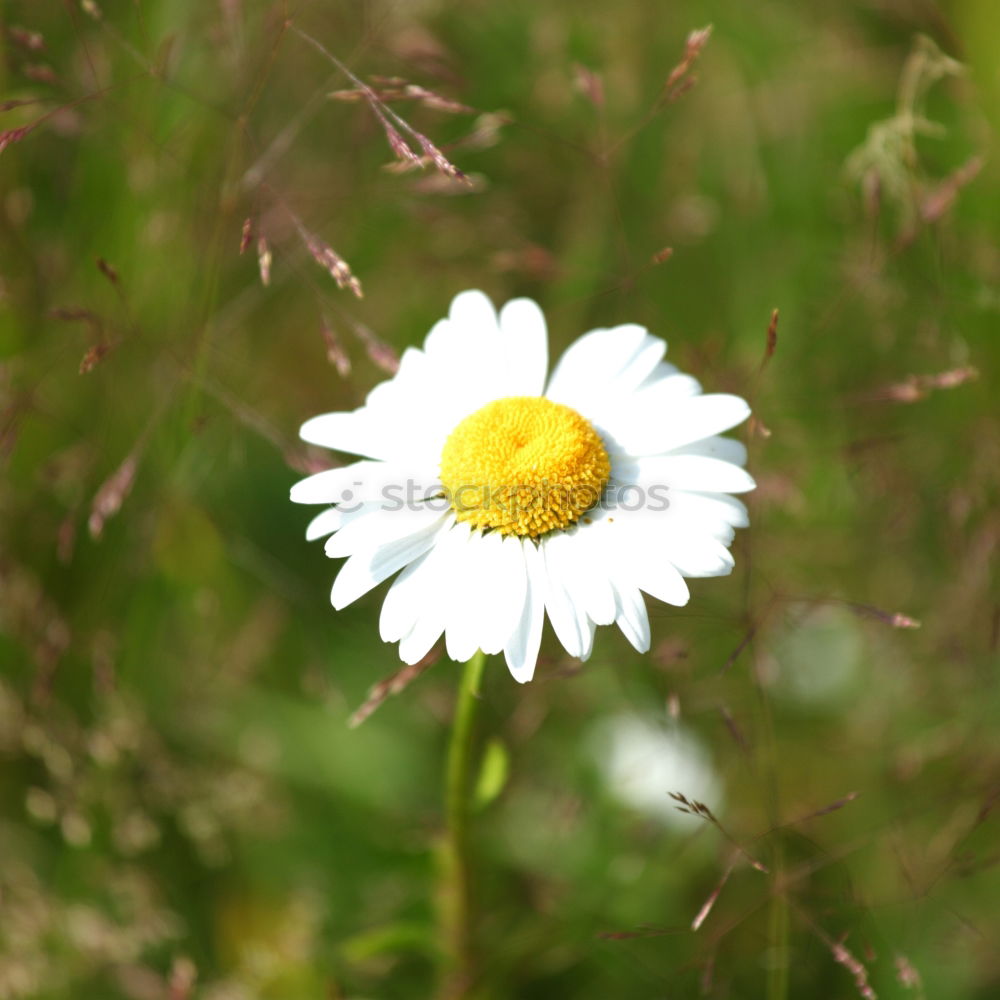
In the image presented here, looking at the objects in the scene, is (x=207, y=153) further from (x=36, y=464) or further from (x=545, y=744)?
(x=545, y=744)

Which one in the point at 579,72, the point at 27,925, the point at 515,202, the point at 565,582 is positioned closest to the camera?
the point at 565,582

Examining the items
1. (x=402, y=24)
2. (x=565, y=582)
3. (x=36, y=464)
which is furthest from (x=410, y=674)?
(x=402, y=24)

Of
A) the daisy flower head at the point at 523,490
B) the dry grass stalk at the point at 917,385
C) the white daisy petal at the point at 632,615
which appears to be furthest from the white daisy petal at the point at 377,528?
the dry grass stalk at the point at 917,385

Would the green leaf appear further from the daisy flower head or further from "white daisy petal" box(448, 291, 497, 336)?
"white daisy petal" box(448, 291, 497, 336)

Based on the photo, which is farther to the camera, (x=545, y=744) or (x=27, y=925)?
(x=545, y=744)

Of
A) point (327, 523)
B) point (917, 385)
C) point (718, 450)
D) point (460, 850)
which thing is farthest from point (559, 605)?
point (917, 385)

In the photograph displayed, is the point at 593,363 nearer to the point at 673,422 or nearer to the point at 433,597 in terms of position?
the point at 673,422

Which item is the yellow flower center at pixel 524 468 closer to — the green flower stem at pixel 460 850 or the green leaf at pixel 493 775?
the green flower stem at pixel 460 850
